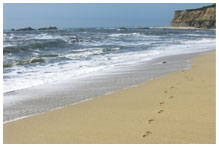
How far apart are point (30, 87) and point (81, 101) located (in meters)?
1.89

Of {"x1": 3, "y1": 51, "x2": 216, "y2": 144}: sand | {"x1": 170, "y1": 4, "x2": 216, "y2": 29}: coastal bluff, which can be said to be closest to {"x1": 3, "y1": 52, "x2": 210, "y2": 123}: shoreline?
{"x1": 3, "y1": 51, "x2": 216, "y2": 144}: sand

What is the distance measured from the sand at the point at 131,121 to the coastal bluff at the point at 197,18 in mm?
90937

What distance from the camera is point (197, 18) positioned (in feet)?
327

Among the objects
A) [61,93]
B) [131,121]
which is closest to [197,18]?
[61,93]

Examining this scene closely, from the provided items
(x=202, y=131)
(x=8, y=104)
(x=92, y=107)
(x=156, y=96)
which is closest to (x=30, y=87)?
(x=8, y=104)

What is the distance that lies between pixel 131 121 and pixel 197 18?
10222cm

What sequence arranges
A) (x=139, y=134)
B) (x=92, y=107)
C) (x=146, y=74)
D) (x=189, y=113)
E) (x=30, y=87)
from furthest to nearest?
(x=146, y=74), (x=30, y=87), (x=92, y=107), (x=189, y=113), (x=139, y=134)

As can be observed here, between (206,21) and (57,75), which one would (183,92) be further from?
(206,21)

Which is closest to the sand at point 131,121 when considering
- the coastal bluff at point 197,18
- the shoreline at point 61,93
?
the shoreline at point 61,93

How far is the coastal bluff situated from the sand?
90.9m

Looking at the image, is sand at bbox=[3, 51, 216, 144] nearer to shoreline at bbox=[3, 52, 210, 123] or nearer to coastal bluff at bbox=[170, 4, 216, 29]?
shoreline at bbox=[3, 52, 210, 123]

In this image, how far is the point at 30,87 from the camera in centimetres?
649

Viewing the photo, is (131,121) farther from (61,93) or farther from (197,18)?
(197,18)

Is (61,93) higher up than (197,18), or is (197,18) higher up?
Answer: (197,18)
